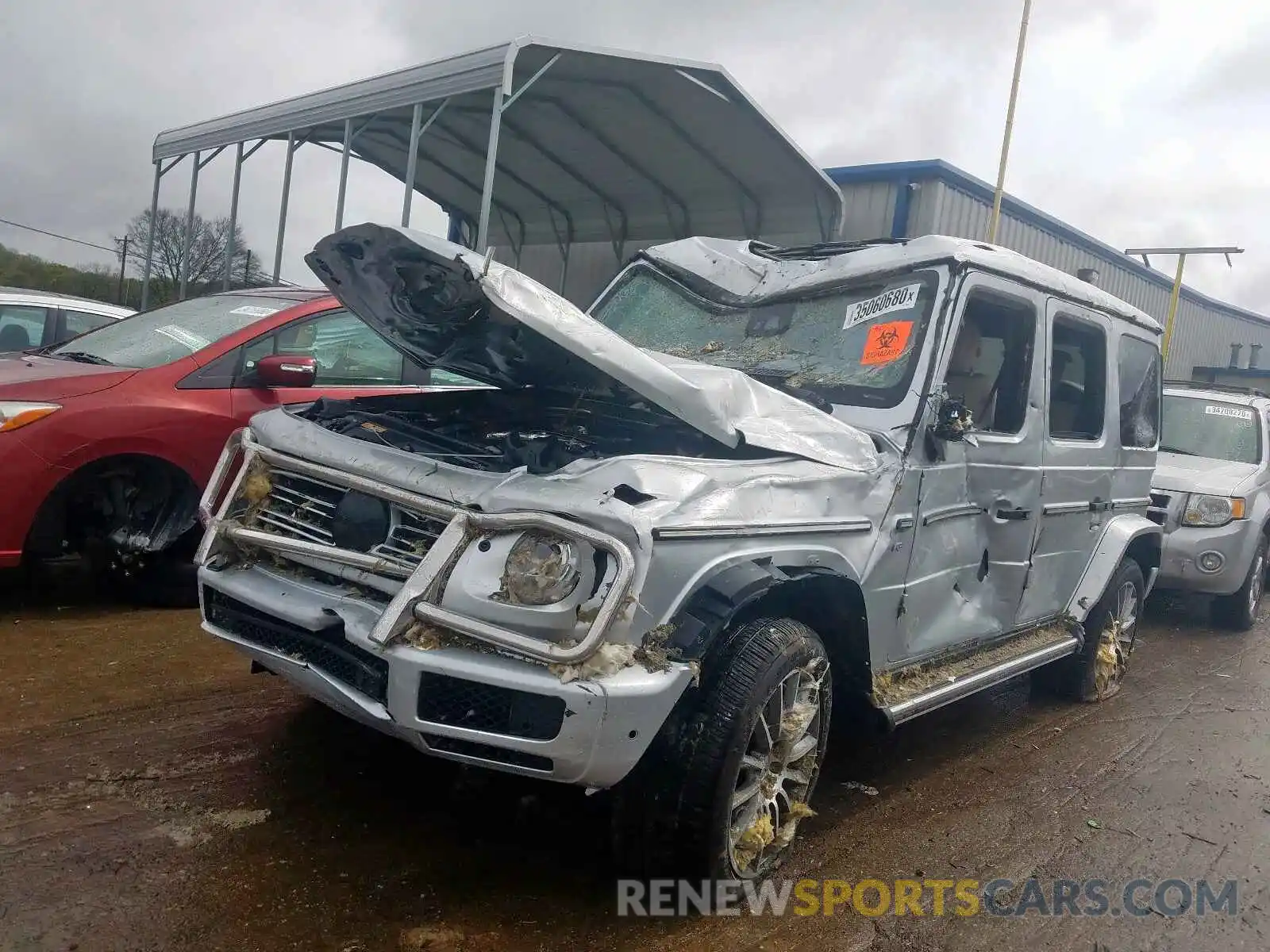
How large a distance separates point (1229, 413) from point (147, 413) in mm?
7918

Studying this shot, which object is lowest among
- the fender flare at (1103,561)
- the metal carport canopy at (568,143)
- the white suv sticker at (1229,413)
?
the fender flare at (1103,561)

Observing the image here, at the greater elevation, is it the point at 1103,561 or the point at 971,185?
the point at 971,185

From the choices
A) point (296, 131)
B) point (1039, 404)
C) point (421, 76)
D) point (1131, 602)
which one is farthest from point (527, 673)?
point (296, 131)

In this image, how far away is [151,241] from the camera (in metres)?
13.5

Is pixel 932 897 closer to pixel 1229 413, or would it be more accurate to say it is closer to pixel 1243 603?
pixel 1243 603

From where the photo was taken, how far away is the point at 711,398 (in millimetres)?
2871

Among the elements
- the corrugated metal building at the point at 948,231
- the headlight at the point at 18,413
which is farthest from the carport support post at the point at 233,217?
the headlight at the point at 18,413

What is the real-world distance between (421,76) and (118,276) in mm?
35596

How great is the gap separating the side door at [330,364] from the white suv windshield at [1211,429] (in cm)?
588

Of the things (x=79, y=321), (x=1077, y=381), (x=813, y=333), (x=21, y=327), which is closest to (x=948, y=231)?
(x=1077, y=381)

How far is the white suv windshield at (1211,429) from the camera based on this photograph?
7664 mm

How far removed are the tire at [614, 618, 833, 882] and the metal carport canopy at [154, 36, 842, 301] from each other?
6.32 metres

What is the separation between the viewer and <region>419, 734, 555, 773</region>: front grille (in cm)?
229

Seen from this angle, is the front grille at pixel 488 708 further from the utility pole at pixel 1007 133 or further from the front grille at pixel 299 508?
the utility pole at pixel 1007 133
